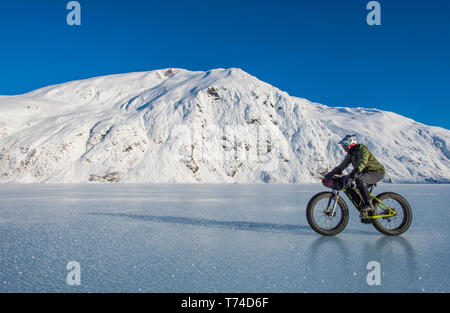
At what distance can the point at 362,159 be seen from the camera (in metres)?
6.62

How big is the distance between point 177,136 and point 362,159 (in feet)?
200

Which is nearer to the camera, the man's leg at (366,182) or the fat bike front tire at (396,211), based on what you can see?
the man's leg at (366,182)

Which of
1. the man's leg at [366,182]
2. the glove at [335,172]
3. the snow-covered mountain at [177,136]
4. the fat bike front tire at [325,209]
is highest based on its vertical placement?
the snow-covered mountain at [177,136]

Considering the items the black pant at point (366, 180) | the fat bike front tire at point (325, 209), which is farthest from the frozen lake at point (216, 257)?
the black pant at point (366, 180)

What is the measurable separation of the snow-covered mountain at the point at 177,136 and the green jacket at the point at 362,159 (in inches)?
1977

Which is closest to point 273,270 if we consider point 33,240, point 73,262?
point 73,262

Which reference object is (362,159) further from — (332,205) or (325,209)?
(325,209)

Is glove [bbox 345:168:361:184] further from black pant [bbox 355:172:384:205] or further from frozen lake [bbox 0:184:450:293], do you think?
frozen lake [bbox 0:184:450:293]

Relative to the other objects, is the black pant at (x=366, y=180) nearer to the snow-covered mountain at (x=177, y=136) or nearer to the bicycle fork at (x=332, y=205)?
the bicycle fork at (x=332, y=205)

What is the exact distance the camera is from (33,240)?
6.15m

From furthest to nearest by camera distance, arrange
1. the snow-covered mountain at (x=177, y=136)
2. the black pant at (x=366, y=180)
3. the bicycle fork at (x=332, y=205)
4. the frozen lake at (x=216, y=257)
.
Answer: the snow-covered mountain at (x=177, y=136) → the bicycle fork at (x=332, y=205) → the black pant at (x=366, y=180) → the frozen lake at (x=216, y=257)

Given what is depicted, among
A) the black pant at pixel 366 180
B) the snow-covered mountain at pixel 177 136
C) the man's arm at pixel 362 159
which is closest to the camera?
the man's arm at pixel 362 159

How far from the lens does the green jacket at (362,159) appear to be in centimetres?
660
